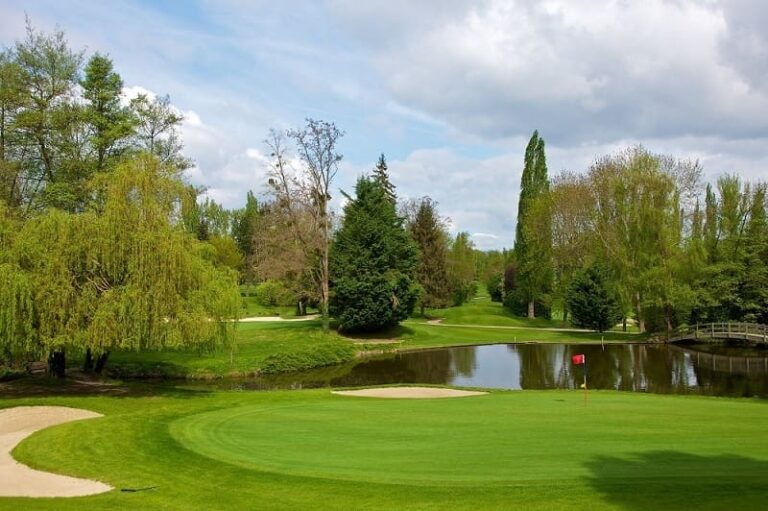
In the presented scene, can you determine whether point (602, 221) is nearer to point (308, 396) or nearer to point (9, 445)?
point (308, 396)

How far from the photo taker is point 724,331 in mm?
47562

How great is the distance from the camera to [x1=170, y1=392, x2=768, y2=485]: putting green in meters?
11.1

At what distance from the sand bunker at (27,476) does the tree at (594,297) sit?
4865 centimetres

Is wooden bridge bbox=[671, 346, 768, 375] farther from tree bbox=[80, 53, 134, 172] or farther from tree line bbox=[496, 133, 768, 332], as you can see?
tree bbox=[80, 53, 134, 172]

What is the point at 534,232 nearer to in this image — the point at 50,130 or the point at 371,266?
the point at 371,266

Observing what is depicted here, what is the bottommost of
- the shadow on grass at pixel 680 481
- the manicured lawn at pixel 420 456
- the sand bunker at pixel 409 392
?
the sand bunker at pixel 409 392

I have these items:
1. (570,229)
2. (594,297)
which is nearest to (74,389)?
(594,297)

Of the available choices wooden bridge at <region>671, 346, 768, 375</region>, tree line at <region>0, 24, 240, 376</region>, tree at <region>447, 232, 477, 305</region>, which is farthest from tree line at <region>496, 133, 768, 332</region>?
tree line at <region>0, 24, 240, 376</region>

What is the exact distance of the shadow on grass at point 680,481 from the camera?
29.3ft

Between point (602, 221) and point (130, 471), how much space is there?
183 ft

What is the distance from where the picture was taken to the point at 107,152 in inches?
1551

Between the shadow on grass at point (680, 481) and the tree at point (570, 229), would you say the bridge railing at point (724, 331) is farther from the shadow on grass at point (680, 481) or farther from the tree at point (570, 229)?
the shadow on grass at point (680, 481)

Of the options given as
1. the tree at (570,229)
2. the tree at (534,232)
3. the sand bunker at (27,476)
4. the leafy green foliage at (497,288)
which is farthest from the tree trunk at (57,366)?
the leafy green foliage at (497,288)

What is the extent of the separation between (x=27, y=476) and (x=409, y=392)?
1638cm
